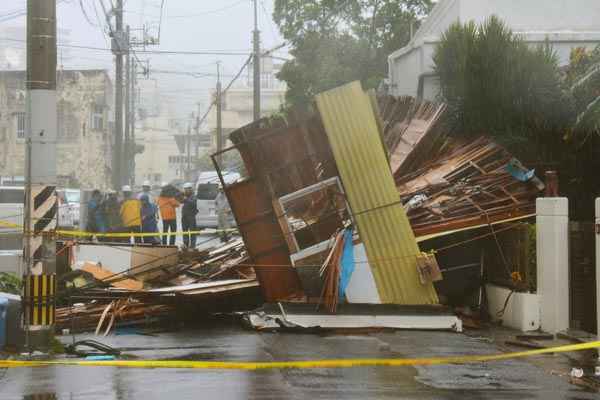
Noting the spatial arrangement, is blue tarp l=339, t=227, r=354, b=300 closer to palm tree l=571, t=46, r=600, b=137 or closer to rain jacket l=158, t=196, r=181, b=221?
palm tree l=571, t=46, r=600, b=137

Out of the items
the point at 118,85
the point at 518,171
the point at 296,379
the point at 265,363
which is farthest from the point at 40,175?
the point at 118,85

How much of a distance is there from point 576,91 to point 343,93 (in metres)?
4.62

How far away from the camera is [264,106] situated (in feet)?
345

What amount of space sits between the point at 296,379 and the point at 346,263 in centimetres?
389

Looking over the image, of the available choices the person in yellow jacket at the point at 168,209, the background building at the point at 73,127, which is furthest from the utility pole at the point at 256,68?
the background building at the point at 73,127

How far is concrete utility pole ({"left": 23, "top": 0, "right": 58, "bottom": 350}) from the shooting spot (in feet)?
34.6

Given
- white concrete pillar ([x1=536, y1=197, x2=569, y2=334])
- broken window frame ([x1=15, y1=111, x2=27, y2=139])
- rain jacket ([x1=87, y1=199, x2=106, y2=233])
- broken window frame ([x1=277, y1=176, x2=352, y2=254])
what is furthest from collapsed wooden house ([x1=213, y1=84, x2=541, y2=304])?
broken window frame ([x1=15, y1=111, x2=27, y2=139])

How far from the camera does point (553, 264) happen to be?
12.1 m

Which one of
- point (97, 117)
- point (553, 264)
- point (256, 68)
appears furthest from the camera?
point (97, 117)

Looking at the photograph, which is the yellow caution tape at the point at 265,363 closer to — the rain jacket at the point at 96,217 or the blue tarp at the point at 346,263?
the blue tarp at the point at 346,263

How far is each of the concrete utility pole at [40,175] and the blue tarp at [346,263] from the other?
3.86m

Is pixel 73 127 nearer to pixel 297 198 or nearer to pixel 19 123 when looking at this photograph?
pixel 19 123

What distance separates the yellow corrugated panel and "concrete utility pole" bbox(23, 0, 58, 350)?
380 centimetres

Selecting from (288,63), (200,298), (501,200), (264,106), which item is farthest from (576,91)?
(264,106)
